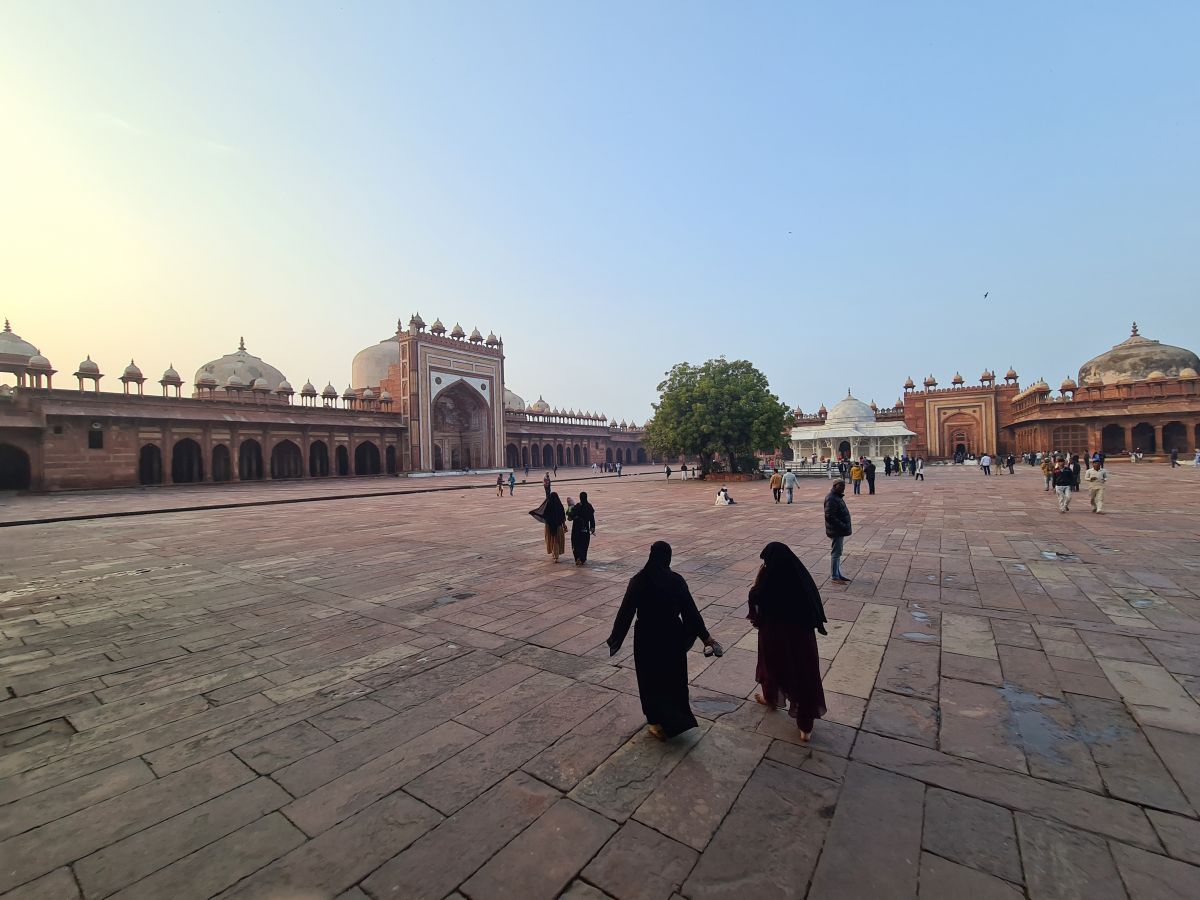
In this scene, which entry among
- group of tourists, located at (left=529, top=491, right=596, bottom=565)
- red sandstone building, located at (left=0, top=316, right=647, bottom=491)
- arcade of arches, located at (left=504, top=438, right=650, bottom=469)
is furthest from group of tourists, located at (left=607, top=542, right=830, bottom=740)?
arcade of arches, located at (left=504, top=438, right=650, bottom=469)

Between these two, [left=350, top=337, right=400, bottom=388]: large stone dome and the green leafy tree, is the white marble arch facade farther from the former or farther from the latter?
[left=350, top=337, right=400, bottom=388]: large stone dome

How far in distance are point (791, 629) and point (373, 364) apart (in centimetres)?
4925

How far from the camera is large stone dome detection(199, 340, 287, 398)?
132ft

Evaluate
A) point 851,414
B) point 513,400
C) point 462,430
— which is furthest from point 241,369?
point 851,414

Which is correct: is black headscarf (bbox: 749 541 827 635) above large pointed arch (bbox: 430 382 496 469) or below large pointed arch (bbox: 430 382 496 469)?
below

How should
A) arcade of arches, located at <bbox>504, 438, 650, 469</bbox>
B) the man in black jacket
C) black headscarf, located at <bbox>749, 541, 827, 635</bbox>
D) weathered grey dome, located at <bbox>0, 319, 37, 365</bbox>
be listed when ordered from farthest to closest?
arcade of arches, located at <bbox>504, 438, 650, 469</bbox>, weathered grey dome, located at <bbox>0, 319, 37, 365</bbox>, the man in black jacket, black headscarf, located at <bbox>749, 541, 827, 635</bbox>

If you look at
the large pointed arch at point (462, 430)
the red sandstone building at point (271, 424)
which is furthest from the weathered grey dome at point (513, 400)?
the large pointed arch at point (462, 430)

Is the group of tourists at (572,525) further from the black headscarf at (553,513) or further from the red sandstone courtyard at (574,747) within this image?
the red sandstone courtyard at (574,747)

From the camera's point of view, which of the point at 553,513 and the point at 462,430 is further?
the point at 462,430

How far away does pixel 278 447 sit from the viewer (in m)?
34.9

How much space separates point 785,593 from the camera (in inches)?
127

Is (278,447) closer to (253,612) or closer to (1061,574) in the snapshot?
(253,612)

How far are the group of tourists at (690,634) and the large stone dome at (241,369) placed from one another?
44.9 meters

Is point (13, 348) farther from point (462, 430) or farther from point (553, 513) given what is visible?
point (553, 513)
